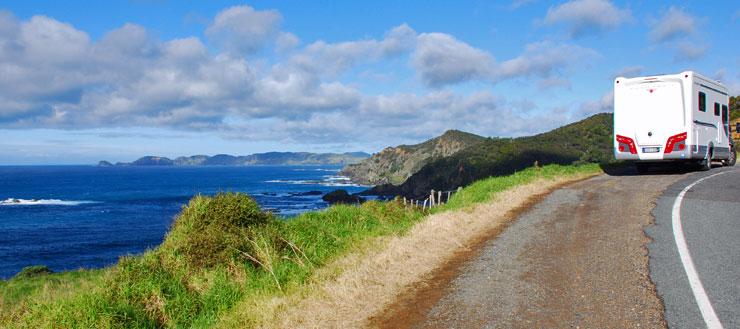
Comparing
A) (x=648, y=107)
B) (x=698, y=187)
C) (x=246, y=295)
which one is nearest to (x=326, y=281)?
(x=246, y=295)

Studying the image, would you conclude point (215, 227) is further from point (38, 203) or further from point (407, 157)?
point (407, 157)

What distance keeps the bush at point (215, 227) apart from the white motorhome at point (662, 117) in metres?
14.0

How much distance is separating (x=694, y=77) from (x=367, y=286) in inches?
691

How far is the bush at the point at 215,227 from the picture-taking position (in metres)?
11.6

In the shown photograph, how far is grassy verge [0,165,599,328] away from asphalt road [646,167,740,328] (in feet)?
16.3

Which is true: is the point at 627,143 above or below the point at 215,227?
above

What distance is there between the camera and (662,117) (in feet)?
64.2

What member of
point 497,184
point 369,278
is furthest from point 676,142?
point 369,278

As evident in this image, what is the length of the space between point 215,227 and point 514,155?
9192 cm

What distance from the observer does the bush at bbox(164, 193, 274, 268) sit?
11562 millimetres

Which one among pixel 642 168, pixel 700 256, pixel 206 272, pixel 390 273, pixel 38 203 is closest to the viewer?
pixel 700 256

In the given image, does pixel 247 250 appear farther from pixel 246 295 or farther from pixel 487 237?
pixel 487 237

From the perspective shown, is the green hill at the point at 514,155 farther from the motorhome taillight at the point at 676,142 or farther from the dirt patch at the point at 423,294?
the dirt patch at the point at 423,294

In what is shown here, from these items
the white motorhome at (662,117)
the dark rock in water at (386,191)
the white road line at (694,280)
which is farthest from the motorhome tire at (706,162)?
the dark rock in water at (386,191)
